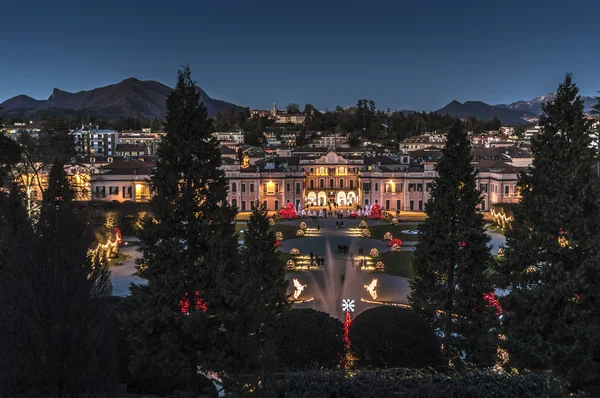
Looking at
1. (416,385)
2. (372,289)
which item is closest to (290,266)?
(372,289)

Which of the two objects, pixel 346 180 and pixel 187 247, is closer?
pixel 187 247

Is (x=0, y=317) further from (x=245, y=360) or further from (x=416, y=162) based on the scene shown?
(x=416, y=162)

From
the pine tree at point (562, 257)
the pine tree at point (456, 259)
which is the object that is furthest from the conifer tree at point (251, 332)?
the pine tree at point (562, 257)

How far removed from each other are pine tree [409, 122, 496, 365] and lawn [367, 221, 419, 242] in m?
27.1

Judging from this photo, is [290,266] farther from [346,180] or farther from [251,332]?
[346,180]

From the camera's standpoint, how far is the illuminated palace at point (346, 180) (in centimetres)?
6184

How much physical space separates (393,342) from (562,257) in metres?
4.68

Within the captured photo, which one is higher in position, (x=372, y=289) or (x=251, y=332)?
(x=251, y=332)

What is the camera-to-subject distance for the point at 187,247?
424 inches

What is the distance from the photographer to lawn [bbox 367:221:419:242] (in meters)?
43.1

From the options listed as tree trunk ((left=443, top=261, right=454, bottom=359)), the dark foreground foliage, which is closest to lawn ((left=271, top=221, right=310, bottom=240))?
tree trunk ((left=443, top=261, right=454, bottom=359))

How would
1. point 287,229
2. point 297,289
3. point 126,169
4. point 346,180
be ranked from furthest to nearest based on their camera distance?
1. point 346,180
2. point 126,169
3. point 287,229
4. point 297,289

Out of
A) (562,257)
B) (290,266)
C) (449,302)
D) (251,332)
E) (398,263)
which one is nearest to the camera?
(251,332)

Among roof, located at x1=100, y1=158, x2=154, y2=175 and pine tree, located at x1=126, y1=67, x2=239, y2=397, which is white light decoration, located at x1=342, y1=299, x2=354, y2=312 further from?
roof, located at x1=100, y1=158, x2=154, y2=175
